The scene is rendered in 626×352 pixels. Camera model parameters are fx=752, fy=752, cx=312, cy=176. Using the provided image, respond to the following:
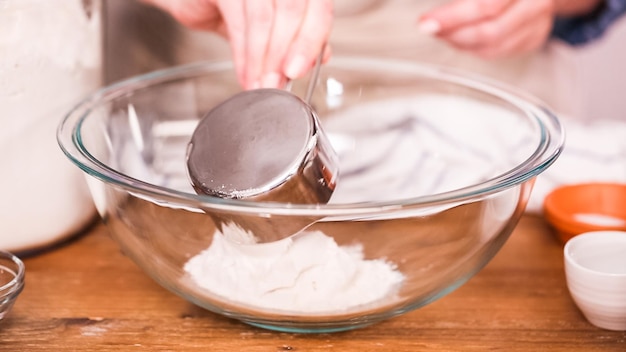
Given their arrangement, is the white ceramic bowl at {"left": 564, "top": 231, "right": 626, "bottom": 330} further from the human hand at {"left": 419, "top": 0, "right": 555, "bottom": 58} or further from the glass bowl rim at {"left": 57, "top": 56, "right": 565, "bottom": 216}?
the human hand at {"left": 419, "top": 0, "right": 555, "bottom": 58}

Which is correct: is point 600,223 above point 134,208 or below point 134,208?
below

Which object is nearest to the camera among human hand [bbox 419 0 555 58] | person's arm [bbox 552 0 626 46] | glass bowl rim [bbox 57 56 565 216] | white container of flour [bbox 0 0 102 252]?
glass bowl rim [bbox 57 56 565 216]

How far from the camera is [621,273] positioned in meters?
0.62

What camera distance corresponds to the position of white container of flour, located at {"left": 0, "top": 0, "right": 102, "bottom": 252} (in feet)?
2.15

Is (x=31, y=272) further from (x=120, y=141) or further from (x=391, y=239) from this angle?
(x=391, y=239)

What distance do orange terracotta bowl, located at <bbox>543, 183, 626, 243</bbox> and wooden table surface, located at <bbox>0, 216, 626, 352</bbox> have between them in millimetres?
51

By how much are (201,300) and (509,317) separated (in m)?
0.26

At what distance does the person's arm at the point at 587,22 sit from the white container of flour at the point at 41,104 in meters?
0.68

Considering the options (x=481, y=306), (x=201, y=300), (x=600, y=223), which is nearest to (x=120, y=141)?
(x=201, y=300)

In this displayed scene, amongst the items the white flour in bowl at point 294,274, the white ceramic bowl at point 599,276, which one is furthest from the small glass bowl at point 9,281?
the white ceramic bowl at point 599,276

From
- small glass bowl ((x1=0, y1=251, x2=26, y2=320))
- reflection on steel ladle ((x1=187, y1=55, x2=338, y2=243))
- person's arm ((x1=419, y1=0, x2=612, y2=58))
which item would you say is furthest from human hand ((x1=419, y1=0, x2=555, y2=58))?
small glass bowl ((x1=0, y1=251, x2=26, y2=320))

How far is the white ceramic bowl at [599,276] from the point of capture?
591mm

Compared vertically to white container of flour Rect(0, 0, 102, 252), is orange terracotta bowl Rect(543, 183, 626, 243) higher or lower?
lower

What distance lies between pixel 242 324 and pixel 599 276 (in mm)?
287
